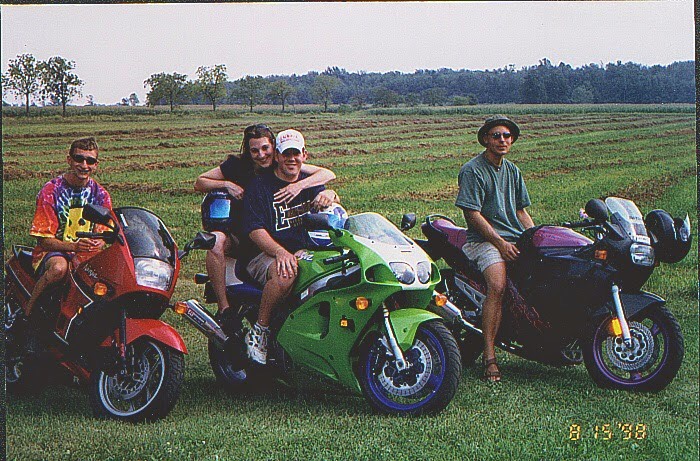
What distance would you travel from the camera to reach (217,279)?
15.8 ft

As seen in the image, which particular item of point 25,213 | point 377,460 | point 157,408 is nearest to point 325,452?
point 377,460

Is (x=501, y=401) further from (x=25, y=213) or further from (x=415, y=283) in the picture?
(x=25, y=213)

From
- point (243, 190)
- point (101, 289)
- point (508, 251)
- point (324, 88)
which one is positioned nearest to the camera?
point (101, 289)

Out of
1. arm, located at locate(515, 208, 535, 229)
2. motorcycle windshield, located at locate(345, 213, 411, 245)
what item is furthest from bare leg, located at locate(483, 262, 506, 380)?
motorcycle windshield, located at locate(345, 213, 411, 245)

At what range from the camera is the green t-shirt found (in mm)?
4953

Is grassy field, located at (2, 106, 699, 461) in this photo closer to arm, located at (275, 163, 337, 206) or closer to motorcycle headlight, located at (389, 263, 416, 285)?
arm, located at (275, 163, 337, 206)

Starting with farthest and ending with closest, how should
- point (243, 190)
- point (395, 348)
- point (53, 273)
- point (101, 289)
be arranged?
point (243, 190) → point (53, 273) → point (101, 289) → point (395, 348)

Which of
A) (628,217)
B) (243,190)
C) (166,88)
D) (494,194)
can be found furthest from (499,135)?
(166,88)

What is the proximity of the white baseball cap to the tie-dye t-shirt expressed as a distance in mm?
1029

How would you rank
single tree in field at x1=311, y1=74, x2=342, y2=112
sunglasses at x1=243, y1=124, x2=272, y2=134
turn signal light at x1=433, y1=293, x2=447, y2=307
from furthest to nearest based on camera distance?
single tree in field at x1=311, y1=74, x2=342, y2=112 < sunglasses at x1=243, y1=124, x2=272, y2=134 < turn signal light at x1=433, y1=293, x2=447, y2=307

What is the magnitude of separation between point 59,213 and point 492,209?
2326 millimetres

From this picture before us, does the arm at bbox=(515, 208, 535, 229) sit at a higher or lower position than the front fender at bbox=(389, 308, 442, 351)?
higher

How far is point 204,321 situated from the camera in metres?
4.72

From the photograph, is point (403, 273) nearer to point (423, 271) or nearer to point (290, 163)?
point (423, 271)
